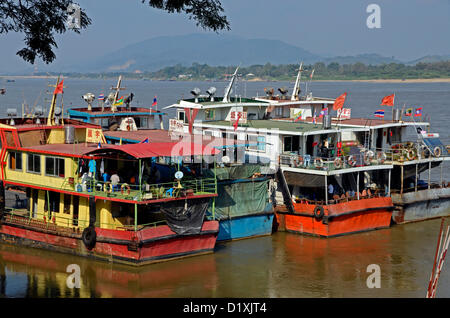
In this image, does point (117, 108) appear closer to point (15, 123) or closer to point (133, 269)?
point (15, 123)

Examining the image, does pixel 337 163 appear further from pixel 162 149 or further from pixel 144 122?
pixel 144 122

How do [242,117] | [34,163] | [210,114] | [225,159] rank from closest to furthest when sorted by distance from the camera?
[34,163], [225,159], [242,117], [210,114]

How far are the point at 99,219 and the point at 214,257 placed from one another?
13.9 ft

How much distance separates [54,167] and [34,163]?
1.23m

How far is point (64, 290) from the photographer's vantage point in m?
23.0

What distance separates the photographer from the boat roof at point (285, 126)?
3120 centimetres

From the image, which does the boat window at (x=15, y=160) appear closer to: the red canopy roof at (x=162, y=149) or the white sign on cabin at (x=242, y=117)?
the red canopy roof at (x=162, y=149)

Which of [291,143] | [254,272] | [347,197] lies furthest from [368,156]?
[254,272]

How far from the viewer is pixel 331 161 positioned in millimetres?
29781

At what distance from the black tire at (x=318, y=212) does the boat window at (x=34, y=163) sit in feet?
35.2
